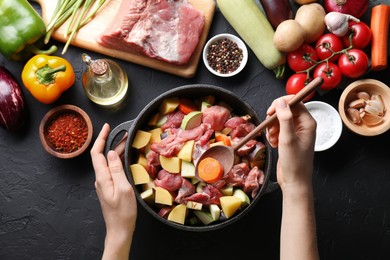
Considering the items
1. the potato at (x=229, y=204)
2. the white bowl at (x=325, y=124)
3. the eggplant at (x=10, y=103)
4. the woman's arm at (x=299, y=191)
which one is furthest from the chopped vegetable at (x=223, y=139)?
the eggplant at (x=10, y=103)

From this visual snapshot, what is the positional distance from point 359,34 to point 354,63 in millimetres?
155

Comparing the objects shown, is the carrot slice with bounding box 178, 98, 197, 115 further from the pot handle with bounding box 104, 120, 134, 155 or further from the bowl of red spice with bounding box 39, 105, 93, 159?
the bowl of red spice with bounding box 39, 105, 93, 159

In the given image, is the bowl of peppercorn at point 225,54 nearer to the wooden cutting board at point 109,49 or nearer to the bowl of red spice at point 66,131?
the wooden cutting board at point 109,49

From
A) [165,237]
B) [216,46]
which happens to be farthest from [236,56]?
[165,237]

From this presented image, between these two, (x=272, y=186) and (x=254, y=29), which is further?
(x=254, y=29)

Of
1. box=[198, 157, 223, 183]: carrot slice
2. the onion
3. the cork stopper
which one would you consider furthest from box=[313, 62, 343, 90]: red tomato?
the cork stopper

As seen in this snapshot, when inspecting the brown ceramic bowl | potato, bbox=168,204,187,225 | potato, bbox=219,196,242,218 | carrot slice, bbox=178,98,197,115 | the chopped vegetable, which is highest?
carrot slice, bbox=178,98,197,115

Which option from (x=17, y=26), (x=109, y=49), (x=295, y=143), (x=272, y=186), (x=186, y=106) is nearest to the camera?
(x=295, y=143)

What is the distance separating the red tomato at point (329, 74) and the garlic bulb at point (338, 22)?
155 millimetres

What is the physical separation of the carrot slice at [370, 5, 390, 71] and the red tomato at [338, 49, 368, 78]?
55 mm

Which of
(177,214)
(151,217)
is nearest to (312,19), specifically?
(177,214)

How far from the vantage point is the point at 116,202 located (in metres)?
1.98

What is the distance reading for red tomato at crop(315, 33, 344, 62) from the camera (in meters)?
2.50

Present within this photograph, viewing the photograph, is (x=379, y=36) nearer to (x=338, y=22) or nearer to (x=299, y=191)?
(x=338, y=22)
